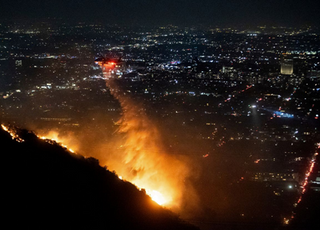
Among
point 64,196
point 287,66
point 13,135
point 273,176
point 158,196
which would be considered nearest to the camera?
point 64,196

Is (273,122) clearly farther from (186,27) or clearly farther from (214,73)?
(186,27)

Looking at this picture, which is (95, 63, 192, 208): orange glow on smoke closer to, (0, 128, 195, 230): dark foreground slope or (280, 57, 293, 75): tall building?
(0, 128, 195, 230): dark foreground slope

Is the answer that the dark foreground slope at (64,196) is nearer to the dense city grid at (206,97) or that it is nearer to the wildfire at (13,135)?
the wildfire at (13,135)

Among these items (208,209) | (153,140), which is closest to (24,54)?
(153,140)

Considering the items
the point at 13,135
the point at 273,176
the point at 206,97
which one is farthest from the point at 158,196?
the point at 206,97

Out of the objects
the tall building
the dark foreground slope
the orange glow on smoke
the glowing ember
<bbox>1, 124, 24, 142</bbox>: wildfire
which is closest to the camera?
the dark foreground slope

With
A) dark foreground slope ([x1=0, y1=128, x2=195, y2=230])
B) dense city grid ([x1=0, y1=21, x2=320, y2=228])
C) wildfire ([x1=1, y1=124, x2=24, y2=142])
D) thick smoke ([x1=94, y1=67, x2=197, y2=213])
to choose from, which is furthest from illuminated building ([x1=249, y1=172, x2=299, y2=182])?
wildfire ([x1=1, y1=124, x2=24, y2=142])

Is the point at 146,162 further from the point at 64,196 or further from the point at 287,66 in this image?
the point at 287,66
